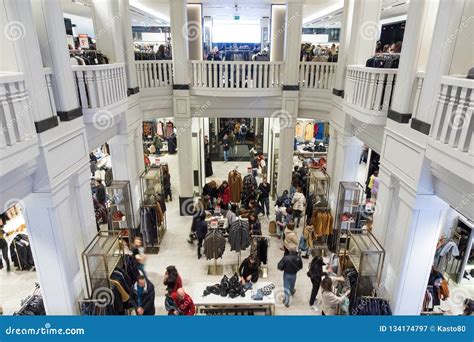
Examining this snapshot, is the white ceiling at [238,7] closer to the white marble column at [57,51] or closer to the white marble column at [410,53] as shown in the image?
the white marble column at [410,53]

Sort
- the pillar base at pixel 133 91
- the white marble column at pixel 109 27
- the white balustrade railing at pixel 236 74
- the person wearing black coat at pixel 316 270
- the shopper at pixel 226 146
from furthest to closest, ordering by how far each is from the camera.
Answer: the shopper at pixel 226 146 → the white balustrade railing at pixel 236 74 → the pillar base at pixel 133 91 → the white marble column at pixel 109 27 → the person wearing black coat at pixel 316 270

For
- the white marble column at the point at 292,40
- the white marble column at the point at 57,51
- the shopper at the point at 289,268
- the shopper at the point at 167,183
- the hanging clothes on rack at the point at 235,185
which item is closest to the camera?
the white marble column at the point at 57,51

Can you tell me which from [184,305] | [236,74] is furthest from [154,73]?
[184,305]

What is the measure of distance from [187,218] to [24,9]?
7615mm

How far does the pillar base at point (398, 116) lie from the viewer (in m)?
4.68

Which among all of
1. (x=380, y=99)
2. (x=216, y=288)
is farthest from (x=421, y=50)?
(x=216, y=288)

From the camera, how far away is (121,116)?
755cm

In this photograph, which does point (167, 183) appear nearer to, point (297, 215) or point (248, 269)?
point (297, 215)

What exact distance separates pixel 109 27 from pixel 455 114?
21.5 ft

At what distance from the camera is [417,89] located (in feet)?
15.0

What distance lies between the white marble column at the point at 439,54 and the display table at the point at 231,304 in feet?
13.3

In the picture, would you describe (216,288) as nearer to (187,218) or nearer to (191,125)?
(187,218)

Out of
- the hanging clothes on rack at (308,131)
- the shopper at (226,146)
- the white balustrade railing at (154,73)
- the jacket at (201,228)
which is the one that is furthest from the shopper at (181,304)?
the hanging clothes on rack at (308,131)

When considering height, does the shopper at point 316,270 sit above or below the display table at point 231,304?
above
